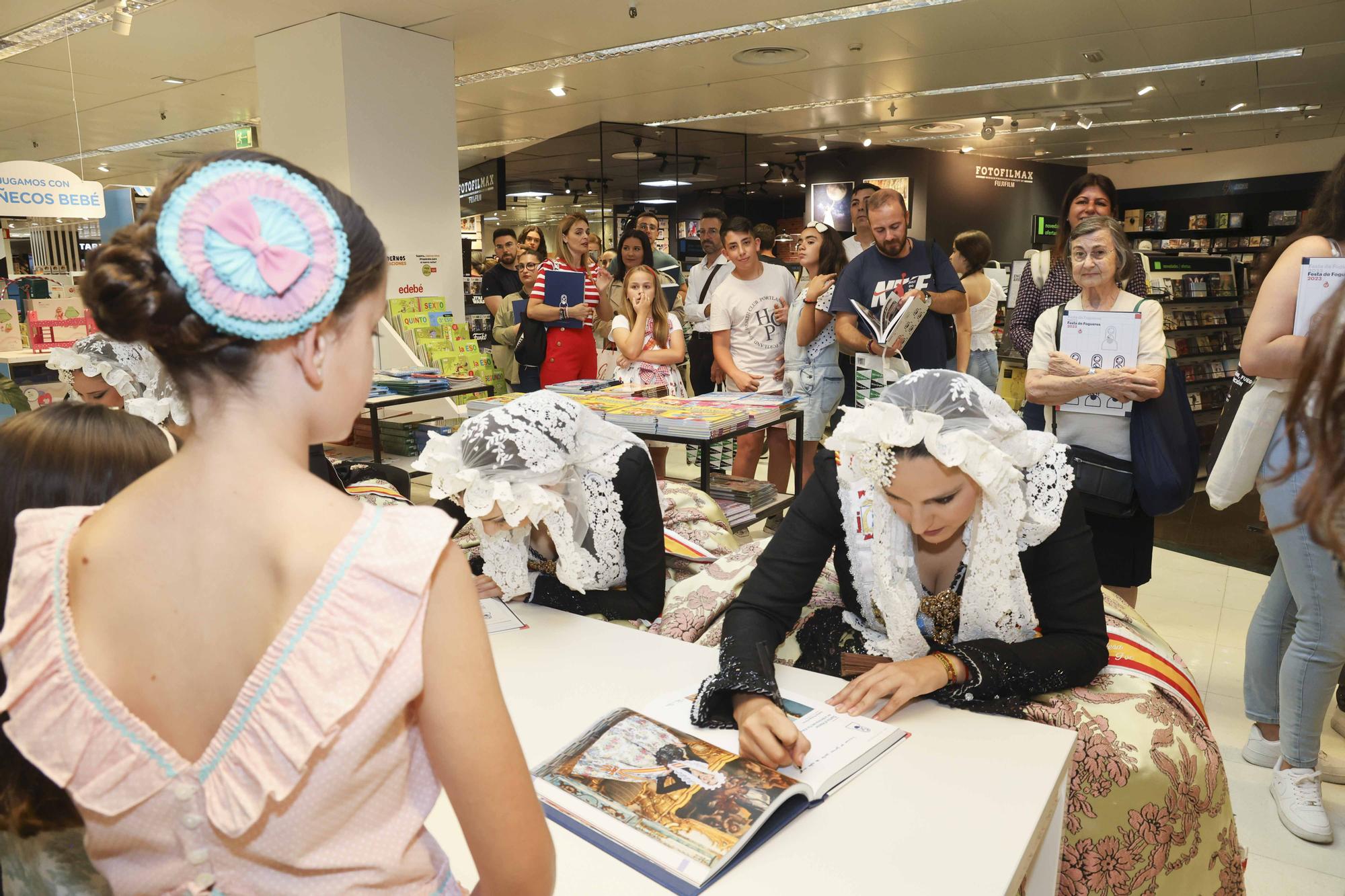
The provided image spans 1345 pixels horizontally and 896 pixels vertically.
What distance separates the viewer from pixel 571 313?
5.11m

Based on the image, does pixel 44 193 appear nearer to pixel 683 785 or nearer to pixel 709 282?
pixel 709 282

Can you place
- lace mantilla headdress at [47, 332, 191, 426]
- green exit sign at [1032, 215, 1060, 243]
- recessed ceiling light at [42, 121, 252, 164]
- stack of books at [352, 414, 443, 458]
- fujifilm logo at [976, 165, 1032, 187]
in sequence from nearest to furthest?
lace mantilla headdress at [47, 332, 191, 426], stack of books at [352, 414, 443, 458], recessed ceiling light at [42, 121, 252, 164], green exit sign at [1032, 215, 1060, 243], fujifilm logo at [976, 165, 1032, 187]

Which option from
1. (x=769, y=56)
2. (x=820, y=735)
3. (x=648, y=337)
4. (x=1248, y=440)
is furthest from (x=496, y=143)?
(x=820, y=735)

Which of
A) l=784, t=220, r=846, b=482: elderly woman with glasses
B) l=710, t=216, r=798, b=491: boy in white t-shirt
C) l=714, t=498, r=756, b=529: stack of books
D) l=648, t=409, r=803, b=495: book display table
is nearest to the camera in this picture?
l=648, t=409, r=803, b=495: book display table

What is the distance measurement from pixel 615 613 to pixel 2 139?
37.6 feet

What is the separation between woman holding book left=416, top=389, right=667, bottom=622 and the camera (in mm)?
1969

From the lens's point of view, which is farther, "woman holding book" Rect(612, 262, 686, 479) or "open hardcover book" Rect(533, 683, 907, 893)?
"woman holding book" Rect(612, 262, 686, 479)

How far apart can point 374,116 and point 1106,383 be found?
5.05 meters

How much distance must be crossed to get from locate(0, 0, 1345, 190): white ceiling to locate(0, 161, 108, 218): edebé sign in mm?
989

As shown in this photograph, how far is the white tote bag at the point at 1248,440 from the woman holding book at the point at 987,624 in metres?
0.61

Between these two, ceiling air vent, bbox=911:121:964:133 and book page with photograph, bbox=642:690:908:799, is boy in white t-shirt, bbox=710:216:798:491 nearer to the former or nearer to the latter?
book page with photograph, bbox=642:690:908:799

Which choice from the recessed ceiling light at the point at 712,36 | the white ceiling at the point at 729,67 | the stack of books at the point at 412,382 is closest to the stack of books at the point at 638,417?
the stack of books at the point at 412,382

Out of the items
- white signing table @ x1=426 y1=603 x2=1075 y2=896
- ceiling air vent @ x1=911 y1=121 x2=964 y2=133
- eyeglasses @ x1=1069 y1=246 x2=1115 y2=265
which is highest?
ceiling air vent @ x1=911 y1=121 x2=964 y2=133

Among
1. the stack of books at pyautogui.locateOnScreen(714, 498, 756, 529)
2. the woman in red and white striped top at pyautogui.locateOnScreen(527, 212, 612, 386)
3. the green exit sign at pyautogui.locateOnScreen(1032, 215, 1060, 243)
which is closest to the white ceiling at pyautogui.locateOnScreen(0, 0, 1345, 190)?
the green exit sign at pyautogui.locateOnScreen(1032, 215, 1060, 243)
